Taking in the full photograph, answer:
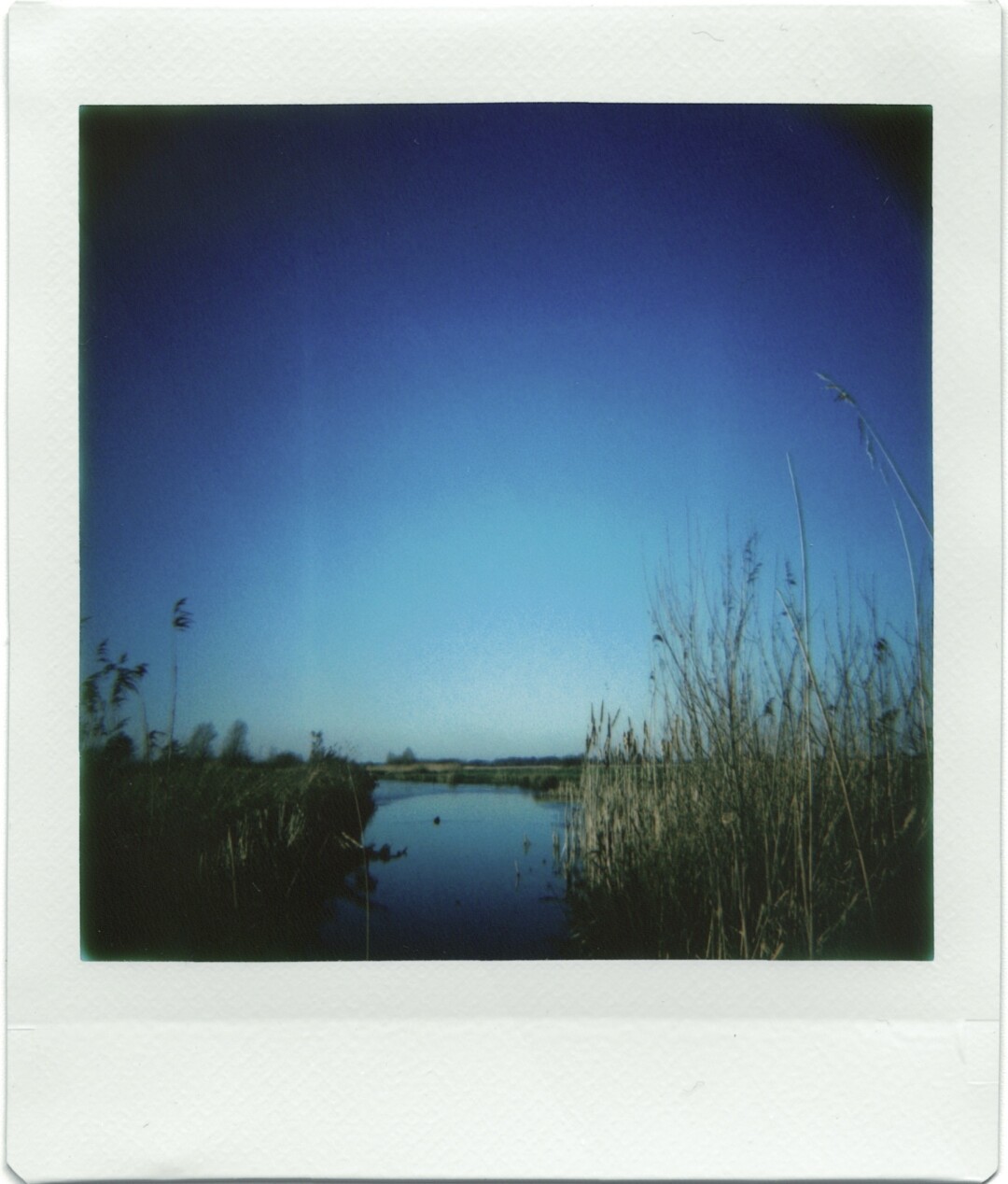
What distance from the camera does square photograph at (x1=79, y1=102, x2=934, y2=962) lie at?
5.69ft

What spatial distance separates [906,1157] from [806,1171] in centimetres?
18

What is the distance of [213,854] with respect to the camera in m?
1.75

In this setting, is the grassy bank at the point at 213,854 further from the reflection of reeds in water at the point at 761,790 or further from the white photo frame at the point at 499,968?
the reflection of reeds in water at the point at 761,790

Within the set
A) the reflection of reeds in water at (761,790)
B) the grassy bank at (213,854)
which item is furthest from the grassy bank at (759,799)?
the grassy bank at (213,854)

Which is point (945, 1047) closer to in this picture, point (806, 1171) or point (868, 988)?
point (868, 988)

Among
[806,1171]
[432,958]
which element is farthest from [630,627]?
[806,1171]

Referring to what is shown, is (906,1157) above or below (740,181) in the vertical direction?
below

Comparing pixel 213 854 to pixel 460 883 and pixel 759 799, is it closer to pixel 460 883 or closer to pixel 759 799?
pixel 460 883

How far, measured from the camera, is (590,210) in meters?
1.76

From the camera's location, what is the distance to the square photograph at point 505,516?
1734mm

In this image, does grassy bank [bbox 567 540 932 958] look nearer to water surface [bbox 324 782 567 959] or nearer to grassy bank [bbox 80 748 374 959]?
water surface [bbox 324 782 567 959]

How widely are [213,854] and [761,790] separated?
100cm

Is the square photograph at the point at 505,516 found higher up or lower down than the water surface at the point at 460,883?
higher up

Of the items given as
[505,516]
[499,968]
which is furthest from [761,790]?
[505,516]
